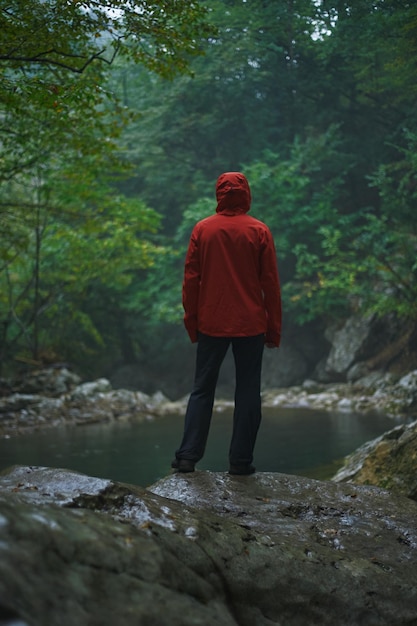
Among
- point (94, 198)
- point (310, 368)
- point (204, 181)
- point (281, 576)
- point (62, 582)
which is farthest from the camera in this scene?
point (204, 181)

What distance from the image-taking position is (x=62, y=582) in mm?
1923

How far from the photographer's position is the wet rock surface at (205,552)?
1.95 m

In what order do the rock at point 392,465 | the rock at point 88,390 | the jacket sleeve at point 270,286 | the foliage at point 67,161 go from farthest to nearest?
the rock at point 88,390 < the foliage at point 67,161 < the rock at point 392,465 < the jacket sleeve at point 270,286

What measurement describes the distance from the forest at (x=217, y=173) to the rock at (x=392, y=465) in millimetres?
5410

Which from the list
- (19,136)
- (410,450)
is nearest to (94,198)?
(19,136)

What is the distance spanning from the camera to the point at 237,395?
4.36 m

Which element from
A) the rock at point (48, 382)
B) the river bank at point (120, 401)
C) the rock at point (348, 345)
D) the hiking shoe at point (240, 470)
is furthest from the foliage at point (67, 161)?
the rock at point (348, 345)

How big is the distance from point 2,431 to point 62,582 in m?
9.41

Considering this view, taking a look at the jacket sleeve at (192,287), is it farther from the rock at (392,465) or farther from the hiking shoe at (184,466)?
the rock at (392,465)

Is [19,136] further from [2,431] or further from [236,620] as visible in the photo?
[236,620]

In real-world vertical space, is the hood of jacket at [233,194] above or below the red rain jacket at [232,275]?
above

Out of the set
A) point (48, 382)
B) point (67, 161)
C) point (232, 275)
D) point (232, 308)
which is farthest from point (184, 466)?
point (48, 382)

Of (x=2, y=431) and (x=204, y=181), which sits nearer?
A: (x=2, y=431)

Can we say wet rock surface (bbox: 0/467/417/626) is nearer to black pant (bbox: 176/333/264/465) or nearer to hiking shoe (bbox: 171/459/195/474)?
hiking shoe (bbox: 171/459/195/474)
